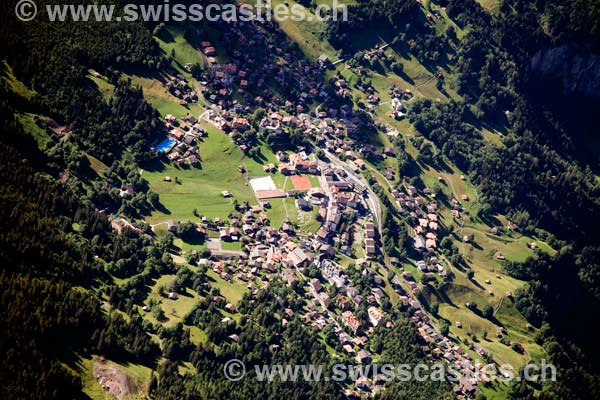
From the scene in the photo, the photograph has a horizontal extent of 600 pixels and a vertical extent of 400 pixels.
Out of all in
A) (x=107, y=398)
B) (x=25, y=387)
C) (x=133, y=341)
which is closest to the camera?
(x=25, y=387)

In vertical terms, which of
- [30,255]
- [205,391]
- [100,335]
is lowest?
[205,391]

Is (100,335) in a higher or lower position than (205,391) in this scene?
higher

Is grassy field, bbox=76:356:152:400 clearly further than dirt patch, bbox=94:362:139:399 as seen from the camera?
No

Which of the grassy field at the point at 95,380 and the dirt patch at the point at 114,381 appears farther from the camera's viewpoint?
the dirt patch at the point at 114,381

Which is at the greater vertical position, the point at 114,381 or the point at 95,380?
the point at 95,380

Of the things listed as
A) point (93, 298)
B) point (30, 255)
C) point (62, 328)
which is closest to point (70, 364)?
point (62, 328)

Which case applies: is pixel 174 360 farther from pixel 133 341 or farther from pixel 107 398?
pixel 107 398

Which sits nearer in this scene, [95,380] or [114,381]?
[95,380]

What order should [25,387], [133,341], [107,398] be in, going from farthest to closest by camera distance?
[133,341] < [107,398] < [25,387]
